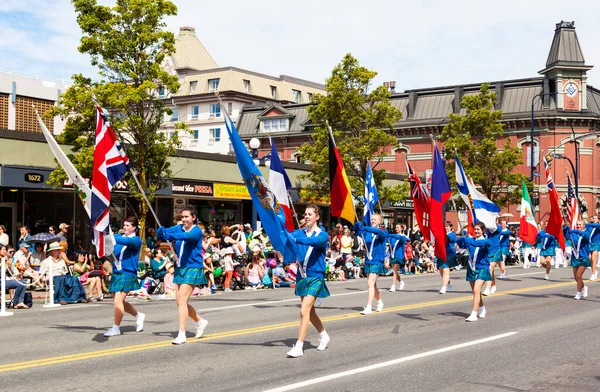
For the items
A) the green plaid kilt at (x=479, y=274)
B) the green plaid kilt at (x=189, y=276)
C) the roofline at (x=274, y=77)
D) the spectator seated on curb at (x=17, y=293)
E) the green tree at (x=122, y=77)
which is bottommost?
the spectator seated on curb at (x=17, y=293)

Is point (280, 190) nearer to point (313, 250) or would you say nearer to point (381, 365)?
point (313, 250)

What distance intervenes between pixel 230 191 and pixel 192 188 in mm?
2573

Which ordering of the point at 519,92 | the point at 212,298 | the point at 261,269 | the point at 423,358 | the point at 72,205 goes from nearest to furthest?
the point at 423,358 → the point at 212,298 → the point at 261,269 → the point at 72,205 → the point at 519,92

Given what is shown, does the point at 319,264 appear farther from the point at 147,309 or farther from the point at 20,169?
the point at 20,169

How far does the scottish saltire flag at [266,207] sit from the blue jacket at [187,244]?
106cm

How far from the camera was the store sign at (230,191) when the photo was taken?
31.5 m

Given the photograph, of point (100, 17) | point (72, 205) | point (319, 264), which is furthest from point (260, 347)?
point (72, 205)

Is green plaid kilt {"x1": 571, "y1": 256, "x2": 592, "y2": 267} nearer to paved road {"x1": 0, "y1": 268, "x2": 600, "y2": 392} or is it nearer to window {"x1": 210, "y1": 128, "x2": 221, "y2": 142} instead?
paved road {"x1": 0, "y1": 268, "x2": 600, "y2": 392}

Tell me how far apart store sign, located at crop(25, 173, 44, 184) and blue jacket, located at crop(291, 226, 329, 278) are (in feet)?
53.4

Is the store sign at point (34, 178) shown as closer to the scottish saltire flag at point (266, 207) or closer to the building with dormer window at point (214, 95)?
the scottish saltire flag at point (266, 207)

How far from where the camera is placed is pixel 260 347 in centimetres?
1048

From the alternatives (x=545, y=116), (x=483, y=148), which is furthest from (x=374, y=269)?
(x=545, y=116)

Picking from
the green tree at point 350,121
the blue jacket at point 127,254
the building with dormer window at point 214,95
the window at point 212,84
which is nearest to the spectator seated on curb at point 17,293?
the blue jacket at point 127,254

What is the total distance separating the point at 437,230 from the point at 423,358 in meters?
4.58
